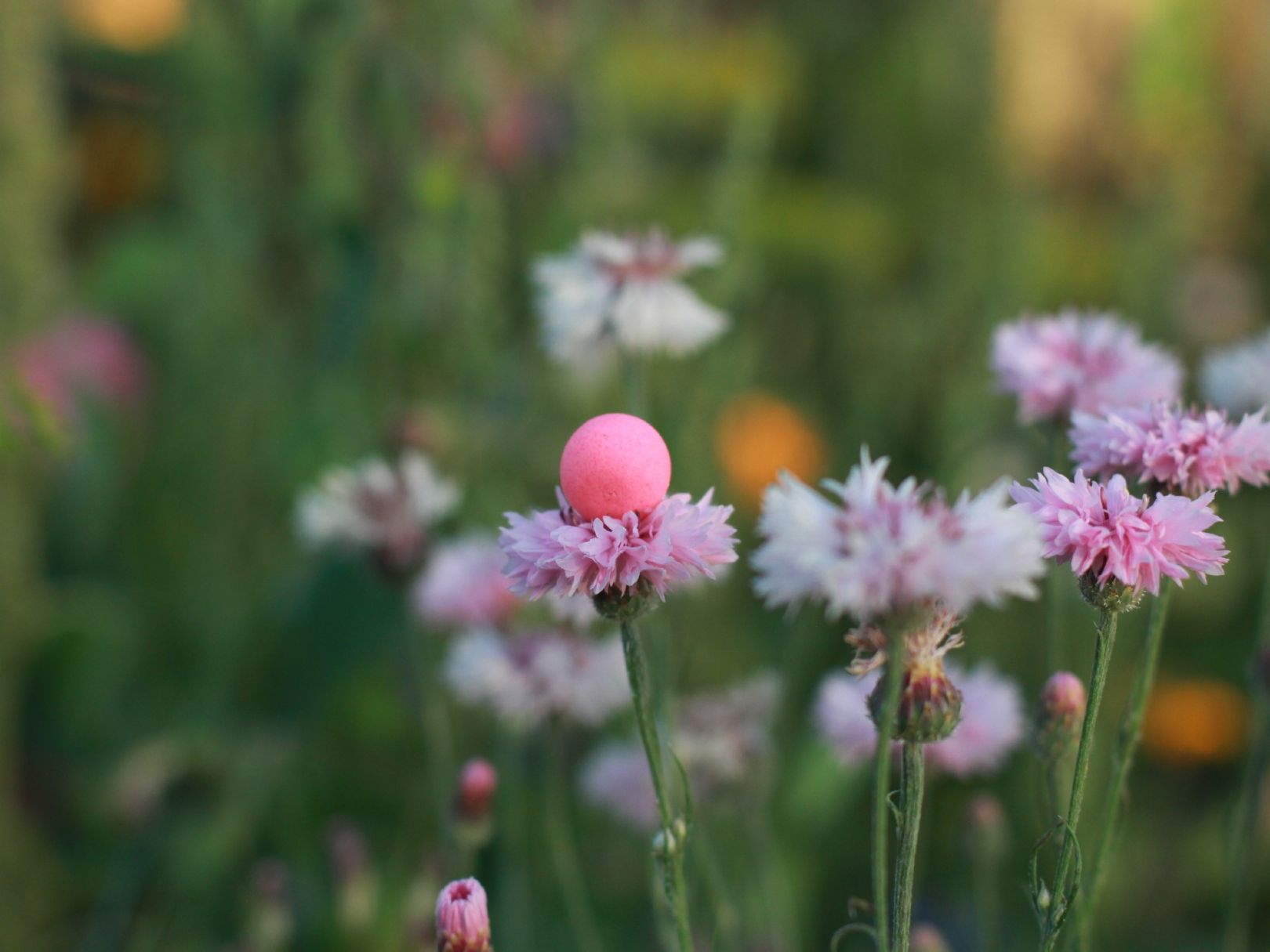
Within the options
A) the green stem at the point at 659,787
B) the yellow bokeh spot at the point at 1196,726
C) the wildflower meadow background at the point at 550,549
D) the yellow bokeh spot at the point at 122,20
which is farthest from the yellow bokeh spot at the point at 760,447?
the yellow bokeh spot at the point at 122,20

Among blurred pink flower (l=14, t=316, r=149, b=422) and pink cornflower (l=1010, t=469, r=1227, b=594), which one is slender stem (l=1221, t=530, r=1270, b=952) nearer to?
pink cornflower (l=1010, t=469, r=1227, b=594)

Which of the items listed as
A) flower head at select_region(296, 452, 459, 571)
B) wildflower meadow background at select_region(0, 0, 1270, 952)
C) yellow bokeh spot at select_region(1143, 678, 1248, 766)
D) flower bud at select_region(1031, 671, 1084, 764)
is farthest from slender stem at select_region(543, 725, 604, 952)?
yellow bokeh spot at select_region(1143, 678, 1248, 766)

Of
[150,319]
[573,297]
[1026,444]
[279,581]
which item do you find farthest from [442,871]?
[150,319]

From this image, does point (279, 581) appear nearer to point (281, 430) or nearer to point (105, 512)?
point (281, 430)

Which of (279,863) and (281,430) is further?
(281,430)

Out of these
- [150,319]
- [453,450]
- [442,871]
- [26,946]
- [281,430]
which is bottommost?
[442,871]

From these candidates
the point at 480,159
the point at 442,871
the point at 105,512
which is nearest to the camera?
the point at 442,871
